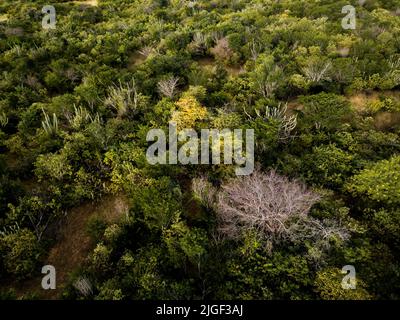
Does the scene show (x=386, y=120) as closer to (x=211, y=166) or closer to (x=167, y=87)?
(x=211, y=166)

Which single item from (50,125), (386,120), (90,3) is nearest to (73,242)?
(50,125)

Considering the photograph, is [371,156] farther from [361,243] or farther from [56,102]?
[56,102]

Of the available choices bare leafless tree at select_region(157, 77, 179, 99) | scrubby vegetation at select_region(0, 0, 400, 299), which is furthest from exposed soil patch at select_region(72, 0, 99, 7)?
bare leafless tree at select_region(157, 77, 179, 99)

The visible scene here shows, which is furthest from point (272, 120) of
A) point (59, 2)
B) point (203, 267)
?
point (59, 2)

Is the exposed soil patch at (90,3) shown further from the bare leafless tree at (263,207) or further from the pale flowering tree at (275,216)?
the pale flowering tree at (275,216)

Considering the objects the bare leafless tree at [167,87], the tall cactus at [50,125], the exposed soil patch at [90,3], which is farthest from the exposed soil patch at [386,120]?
the exposed soil patch at [90,3]

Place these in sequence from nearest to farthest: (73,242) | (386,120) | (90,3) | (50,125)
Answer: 1. (73,242)
2. (50,125)
3. (386,120)
4. (90,3)
